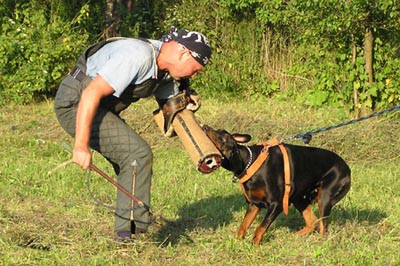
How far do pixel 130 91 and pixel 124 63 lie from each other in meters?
0.35

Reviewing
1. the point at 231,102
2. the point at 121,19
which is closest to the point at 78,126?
the point at 231,102

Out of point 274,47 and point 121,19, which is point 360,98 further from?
point 121,19

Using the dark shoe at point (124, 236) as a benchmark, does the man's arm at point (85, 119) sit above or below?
above

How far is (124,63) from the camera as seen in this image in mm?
4730

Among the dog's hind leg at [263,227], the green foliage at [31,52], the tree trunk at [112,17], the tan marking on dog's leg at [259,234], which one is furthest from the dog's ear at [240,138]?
the tree trunk at [112,17]

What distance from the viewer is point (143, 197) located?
5230 millimetres

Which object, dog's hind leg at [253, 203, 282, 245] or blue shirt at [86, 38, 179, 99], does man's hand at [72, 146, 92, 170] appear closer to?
blue shirt at [86, 38, 179, 99]

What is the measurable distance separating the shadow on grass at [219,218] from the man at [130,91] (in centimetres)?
68

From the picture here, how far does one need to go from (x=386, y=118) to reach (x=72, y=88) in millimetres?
5995

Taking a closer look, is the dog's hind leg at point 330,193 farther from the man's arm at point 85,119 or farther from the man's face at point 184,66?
the man's arm at point 85,119

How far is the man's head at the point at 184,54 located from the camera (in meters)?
4.97

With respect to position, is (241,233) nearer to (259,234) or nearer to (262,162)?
(259,234)

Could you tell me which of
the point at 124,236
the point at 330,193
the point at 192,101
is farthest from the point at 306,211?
the point at 124,236

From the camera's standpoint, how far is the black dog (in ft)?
19.5
